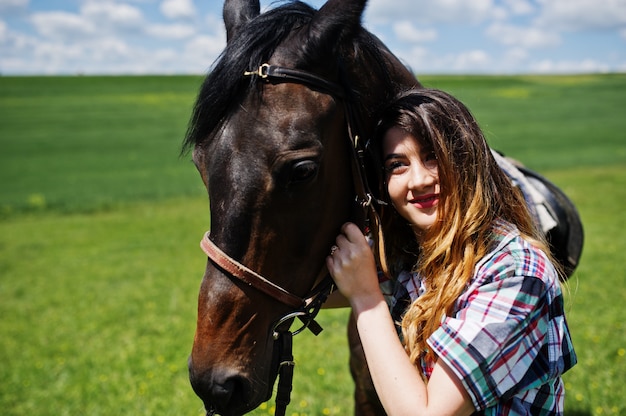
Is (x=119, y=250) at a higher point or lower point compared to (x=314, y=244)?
lower

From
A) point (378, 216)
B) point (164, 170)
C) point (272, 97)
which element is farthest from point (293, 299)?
point (164, 170)

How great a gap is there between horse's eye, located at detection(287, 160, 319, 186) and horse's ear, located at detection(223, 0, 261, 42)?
0.79m

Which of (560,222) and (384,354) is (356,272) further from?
(560,222)

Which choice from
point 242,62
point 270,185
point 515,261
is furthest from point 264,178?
point 515,261

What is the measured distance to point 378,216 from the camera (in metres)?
1.99

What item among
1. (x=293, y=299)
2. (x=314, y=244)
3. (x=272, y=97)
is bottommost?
(x=293, y=299)

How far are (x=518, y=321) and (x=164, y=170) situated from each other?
770 inches

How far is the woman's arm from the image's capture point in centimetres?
155

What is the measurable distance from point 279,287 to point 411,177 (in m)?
0.61

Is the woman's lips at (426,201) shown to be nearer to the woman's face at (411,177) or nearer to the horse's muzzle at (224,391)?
the woman's face at (411,177)

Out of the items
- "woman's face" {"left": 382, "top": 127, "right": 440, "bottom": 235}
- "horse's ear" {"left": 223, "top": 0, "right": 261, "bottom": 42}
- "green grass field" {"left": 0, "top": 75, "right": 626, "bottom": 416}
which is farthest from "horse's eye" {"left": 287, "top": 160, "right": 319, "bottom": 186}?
"green grass field" {"left": 0, "top": 75, "right": 626, "bottom": 416}

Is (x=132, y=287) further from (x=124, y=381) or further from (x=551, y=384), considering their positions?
(x=551, y=384)

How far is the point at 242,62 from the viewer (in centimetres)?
176

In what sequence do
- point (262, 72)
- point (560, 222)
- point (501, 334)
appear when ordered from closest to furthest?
point (501, 334)
point (262, 72)
point (560, 222)
